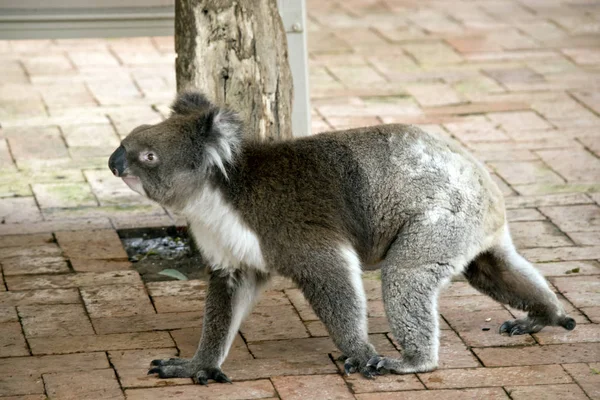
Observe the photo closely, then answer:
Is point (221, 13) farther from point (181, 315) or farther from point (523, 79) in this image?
point (523, 79)

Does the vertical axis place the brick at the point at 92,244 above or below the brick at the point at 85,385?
below

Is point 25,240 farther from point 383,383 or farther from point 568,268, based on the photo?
point 568,268

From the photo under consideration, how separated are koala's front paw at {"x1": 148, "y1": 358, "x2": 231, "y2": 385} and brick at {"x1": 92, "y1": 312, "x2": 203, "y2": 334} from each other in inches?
18.9

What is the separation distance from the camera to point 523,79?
357 inches

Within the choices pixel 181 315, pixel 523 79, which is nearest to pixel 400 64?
pixel 523 79

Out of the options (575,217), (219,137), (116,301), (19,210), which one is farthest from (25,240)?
(575,217)

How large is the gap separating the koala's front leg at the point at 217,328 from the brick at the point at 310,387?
8.9 inches

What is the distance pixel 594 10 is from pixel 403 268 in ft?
24.8

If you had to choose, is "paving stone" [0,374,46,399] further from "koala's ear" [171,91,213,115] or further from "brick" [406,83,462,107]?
"brick" [406,83,462,107]

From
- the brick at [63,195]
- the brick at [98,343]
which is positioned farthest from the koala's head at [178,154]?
the brick at [63,195]

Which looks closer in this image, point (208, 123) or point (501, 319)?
point (208, 123)

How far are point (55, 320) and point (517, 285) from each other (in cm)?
201

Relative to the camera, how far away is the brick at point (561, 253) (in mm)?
5762

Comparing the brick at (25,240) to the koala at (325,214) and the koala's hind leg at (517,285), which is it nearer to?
the koala at (325,214)
